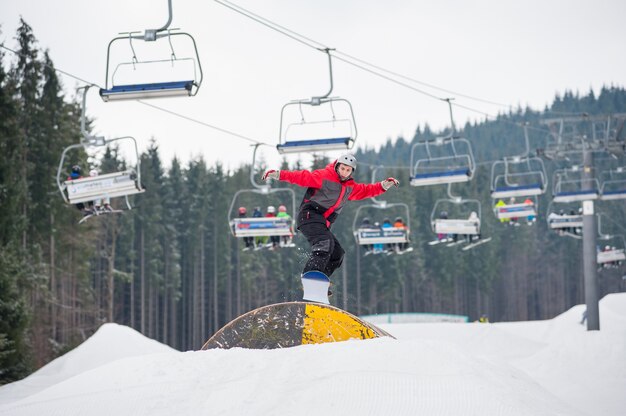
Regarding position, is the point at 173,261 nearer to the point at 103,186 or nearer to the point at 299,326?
the point at 103,186

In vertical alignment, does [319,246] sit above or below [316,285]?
above

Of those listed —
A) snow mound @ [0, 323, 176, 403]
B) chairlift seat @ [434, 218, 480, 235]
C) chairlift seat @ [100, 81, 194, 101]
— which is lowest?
snow mound @ [0, 323, 176, 403]

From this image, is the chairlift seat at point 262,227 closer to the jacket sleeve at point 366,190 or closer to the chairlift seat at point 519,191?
the chairlift seat at point 519,191

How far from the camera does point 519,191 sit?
26781mm

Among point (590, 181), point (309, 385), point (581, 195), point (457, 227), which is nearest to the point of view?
point (309, 385)

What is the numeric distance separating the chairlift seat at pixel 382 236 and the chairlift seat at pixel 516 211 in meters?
5.05

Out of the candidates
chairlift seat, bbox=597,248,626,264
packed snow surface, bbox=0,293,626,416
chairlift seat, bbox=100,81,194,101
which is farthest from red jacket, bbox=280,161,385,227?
A: chairlift seat, bbox=597,248,626,264

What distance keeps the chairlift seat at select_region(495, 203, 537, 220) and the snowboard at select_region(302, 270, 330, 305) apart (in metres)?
22.3

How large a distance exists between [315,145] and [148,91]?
15.2ft

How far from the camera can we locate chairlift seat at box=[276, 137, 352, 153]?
16641mm

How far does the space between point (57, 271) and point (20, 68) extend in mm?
10603

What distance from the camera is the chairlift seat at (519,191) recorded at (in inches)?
1024

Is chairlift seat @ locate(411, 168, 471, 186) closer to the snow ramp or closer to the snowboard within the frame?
the snowboard

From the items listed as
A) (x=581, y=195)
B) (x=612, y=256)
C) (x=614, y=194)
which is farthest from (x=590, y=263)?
(x=612, y=256)
